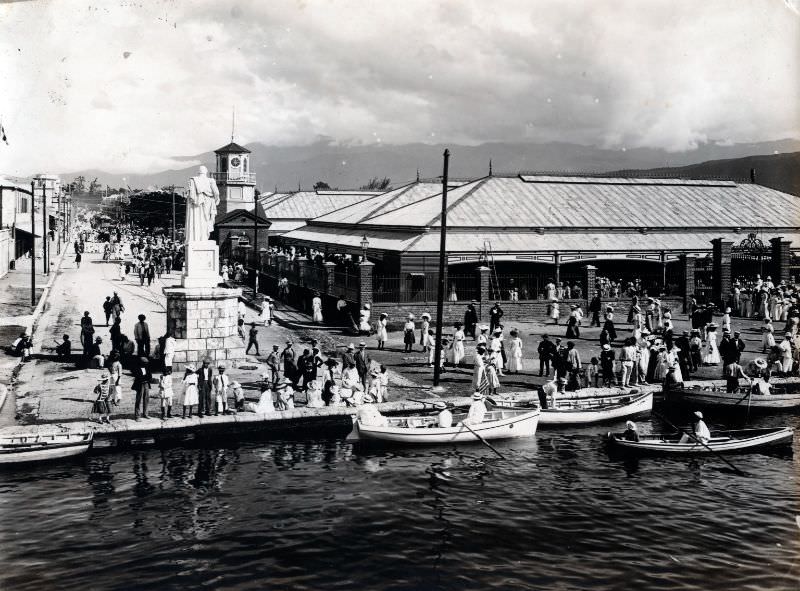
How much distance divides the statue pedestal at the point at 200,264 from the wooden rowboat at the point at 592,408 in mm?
9865

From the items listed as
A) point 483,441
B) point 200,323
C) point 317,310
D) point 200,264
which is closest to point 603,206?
point 317,310

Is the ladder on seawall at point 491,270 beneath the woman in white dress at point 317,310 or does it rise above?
above

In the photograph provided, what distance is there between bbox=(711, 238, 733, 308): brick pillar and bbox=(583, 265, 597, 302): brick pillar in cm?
717

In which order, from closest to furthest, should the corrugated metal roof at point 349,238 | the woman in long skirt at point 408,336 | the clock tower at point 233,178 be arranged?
the woman in long skirt at point 408,336 < the corrugated metal roof at point 349,238 < the clock tower at point 233,178

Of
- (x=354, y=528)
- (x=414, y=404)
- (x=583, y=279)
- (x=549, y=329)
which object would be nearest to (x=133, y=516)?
(x=354, y=528)

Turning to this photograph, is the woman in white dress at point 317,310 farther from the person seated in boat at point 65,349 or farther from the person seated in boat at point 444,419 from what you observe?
the person seated in boat at point 444,419

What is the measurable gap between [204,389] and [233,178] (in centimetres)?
6280

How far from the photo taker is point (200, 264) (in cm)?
2381

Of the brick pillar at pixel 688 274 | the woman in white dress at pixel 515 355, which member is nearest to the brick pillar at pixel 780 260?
the brick pillar at pixel 688 274

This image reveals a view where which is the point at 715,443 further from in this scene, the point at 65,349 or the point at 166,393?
the point at 65,349

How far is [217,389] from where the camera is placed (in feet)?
62.7

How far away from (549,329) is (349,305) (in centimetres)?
893

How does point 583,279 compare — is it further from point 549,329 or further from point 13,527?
point 13,527

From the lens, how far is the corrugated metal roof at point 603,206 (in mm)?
41781
